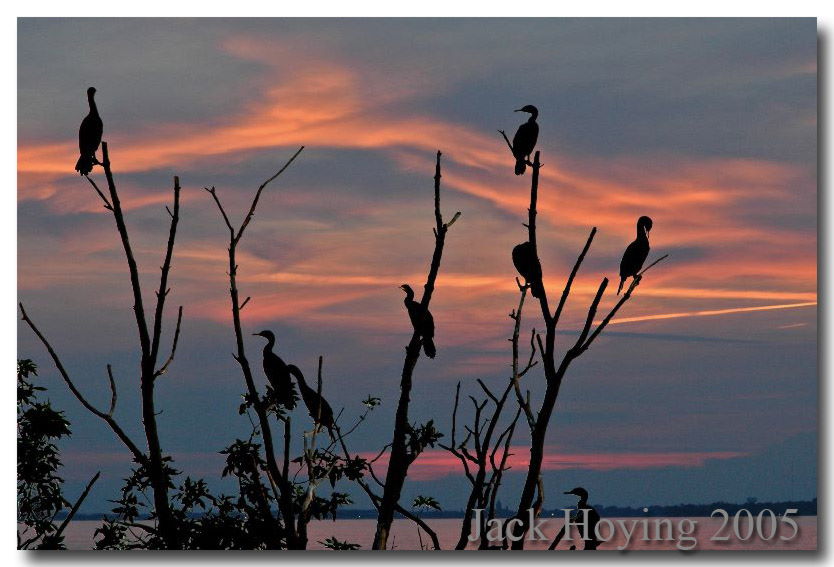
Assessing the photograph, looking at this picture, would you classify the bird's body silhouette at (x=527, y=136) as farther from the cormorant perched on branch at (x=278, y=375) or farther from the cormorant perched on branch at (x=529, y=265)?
the cormorant perched on branch at (x=278, y=375)

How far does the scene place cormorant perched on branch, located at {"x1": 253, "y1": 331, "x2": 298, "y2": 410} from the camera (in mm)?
3979

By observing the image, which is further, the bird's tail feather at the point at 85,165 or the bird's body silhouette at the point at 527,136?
the bird's body silhouette at the point at 527,136

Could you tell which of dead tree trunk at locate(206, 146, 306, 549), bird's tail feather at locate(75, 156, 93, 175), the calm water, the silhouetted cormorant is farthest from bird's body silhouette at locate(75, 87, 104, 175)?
the silhouetted cormorant

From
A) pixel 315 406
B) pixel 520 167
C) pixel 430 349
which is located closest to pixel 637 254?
pixel 520 167

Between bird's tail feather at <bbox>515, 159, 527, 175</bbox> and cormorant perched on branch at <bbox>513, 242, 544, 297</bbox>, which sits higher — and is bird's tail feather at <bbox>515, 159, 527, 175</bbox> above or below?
above

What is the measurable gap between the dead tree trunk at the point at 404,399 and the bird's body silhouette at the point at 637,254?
982 mm

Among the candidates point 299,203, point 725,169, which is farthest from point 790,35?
point 299,203

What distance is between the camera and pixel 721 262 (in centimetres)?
423

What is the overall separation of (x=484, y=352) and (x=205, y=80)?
1697 millimetres

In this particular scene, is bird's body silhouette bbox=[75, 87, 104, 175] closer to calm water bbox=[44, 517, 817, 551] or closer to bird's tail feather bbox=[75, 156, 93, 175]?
bird's tail feather bbox=[75, 156, 93, 175]

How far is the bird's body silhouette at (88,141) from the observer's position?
408 cm

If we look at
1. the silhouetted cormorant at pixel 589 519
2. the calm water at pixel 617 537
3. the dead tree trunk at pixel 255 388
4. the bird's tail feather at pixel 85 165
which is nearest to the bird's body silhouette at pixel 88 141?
the bird's tail feather at pixel 85 165

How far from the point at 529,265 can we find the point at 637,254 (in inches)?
25.2

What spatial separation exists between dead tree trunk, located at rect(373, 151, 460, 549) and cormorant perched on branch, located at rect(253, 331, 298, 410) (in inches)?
24.7
